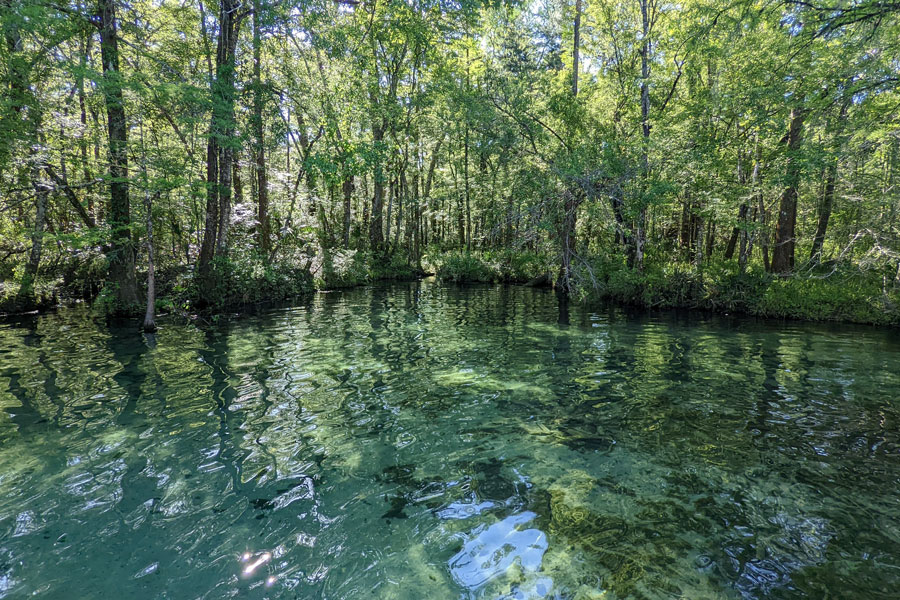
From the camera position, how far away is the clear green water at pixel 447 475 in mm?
2799

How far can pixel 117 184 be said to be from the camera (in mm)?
11250

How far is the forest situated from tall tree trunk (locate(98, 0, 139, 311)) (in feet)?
0.24

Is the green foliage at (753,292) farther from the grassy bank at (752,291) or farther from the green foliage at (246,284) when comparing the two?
the green foliage at (246,284)

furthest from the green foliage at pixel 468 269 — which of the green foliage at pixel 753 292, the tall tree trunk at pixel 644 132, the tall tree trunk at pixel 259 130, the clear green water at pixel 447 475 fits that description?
the clear green water at pixel 447 475

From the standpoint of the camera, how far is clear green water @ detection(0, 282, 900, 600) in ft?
9.18

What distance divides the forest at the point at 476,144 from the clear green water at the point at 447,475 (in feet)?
16.2

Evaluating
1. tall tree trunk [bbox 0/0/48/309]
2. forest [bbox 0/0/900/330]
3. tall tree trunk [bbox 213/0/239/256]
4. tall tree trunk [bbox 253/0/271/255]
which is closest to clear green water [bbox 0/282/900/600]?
tall tree trunk [bbox 0/0/48/309]

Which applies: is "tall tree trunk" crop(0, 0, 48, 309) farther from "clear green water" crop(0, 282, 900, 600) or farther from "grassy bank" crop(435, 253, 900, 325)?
"grassy bank" crop(435, 253, 900, 325)

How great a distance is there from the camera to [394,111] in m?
17.3

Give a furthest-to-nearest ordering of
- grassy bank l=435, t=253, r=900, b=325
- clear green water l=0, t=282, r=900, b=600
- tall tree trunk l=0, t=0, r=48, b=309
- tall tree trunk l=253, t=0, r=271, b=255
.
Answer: tall tree trunk l=253, t=0, r=271, b=255
grassy bank l=435, t=253, r=900, b=325
tall tree trunk l=0, t=0, r=48, b=309
clear green water l=0, t=282, r=900, b=600

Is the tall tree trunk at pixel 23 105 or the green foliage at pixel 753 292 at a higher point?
the tall tree trunk at pixel 23 105

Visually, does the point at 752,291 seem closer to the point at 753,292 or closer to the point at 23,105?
the point at 753,292

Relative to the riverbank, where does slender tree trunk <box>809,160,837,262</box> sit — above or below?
above

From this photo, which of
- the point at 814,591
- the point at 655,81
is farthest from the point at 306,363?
the point at 655,81
